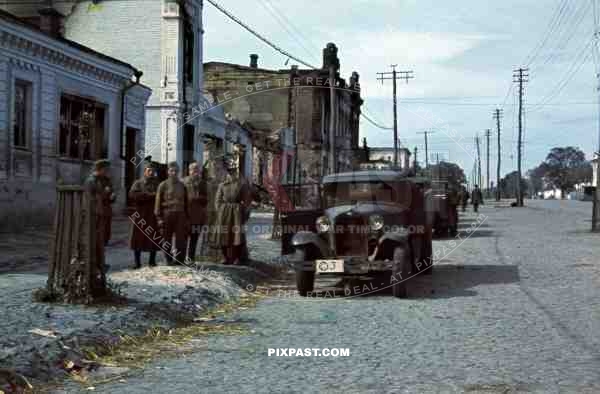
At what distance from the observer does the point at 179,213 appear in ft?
37.2

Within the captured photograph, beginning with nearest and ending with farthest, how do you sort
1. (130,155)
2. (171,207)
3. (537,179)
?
(171,207) < (130,155) < (537,179)

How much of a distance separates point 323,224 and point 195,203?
2.58m

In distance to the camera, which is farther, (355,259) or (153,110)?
(153,110)

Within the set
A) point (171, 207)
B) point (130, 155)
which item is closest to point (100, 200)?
point (171, 207)

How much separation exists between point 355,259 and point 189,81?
19.9 meters

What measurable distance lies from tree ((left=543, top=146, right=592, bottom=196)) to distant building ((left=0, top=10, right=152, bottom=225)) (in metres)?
122

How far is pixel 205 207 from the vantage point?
41.3ft

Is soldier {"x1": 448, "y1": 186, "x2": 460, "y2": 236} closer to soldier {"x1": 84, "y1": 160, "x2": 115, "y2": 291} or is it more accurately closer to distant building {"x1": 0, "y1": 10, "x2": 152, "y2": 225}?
distant building {"x1": 0, "y1": 10, "x2": 152, "y2": 225}

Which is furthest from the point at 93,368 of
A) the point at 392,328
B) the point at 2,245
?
the point at 2,245

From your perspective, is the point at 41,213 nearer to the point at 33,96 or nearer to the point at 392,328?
the point at 33,96

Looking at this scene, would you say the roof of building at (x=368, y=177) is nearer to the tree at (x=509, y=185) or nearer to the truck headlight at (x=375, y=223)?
the truck headlight at (x=375, y=223)

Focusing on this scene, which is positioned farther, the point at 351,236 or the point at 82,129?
the point at 82,129

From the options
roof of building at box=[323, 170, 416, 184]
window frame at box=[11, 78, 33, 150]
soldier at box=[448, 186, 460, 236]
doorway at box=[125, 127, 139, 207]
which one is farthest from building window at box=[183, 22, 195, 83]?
roof of building at box=[323, 170, 416, 184]

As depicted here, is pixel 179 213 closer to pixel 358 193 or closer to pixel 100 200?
pixel 100 200
